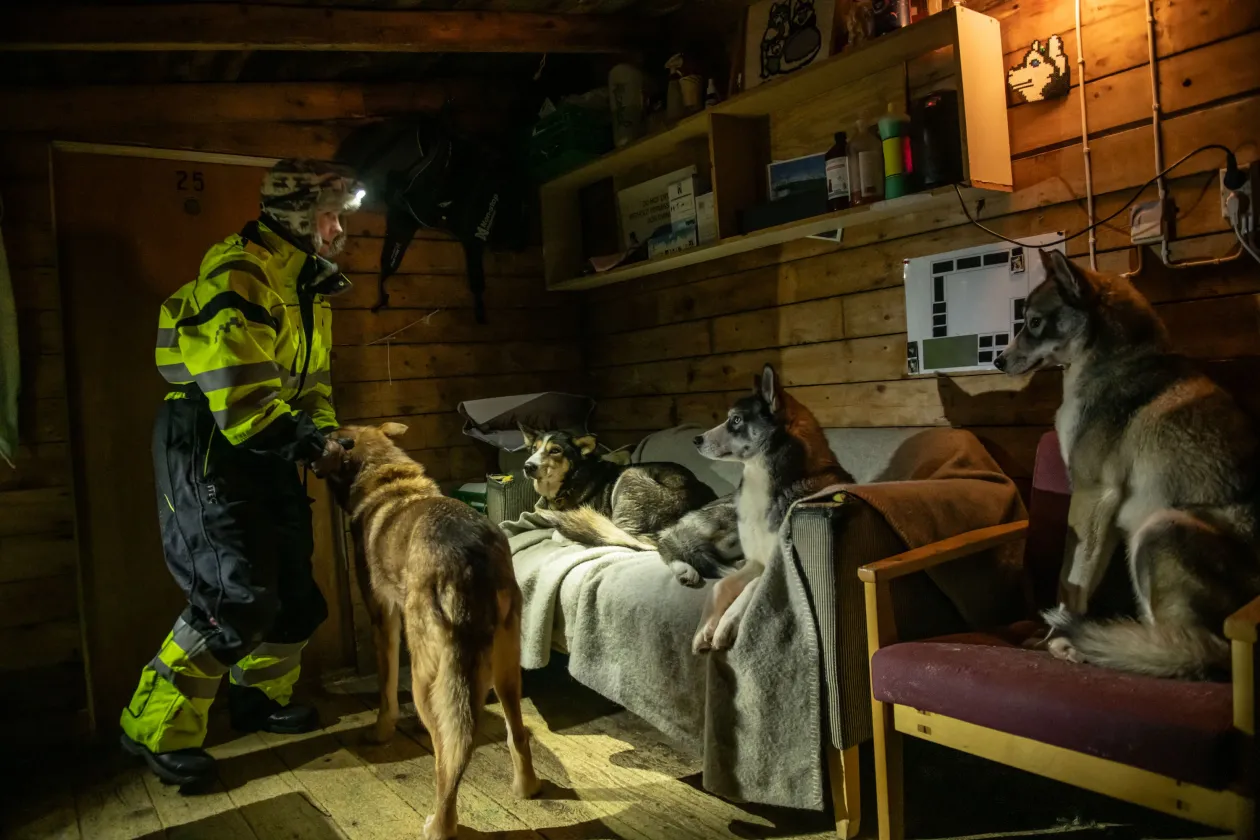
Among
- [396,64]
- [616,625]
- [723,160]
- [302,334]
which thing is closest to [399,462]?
[302,334]

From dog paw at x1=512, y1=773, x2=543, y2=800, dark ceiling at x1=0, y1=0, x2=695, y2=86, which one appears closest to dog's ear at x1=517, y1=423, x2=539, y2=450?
dog paw at x1=512, y1=773, x2=543, y2=800

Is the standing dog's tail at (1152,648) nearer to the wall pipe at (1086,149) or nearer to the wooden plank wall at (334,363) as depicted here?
the wall pipe at (1086,149)

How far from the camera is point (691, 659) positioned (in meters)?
2.38

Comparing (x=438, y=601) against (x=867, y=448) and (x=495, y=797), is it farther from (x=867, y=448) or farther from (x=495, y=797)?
(x=867, y=448)

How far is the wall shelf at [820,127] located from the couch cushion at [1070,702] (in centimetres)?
148

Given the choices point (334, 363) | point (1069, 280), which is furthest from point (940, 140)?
point (334, 363)

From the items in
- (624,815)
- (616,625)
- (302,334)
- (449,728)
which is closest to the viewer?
(449,728)

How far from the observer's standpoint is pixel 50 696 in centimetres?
333

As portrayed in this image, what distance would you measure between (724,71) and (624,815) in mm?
3140

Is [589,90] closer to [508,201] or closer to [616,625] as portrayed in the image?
[508,201]

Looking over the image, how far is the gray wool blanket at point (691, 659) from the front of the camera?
2078 millimetres

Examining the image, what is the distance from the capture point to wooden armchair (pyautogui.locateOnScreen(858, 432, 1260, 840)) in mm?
1406

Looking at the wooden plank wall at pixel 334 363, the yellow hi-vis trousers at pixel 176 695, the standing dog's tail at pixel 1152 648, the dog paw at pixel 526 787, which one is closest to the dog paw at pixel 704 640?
the dog paw at pixel 526 787

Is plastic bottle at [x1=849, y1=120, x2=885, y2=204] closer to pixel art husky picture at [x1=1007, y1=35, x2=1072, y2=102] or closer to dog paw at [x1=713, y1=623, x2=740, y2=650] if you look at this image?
pixel art husky picture at [x1=1007, y1=35, x2=1072, y2=102]
